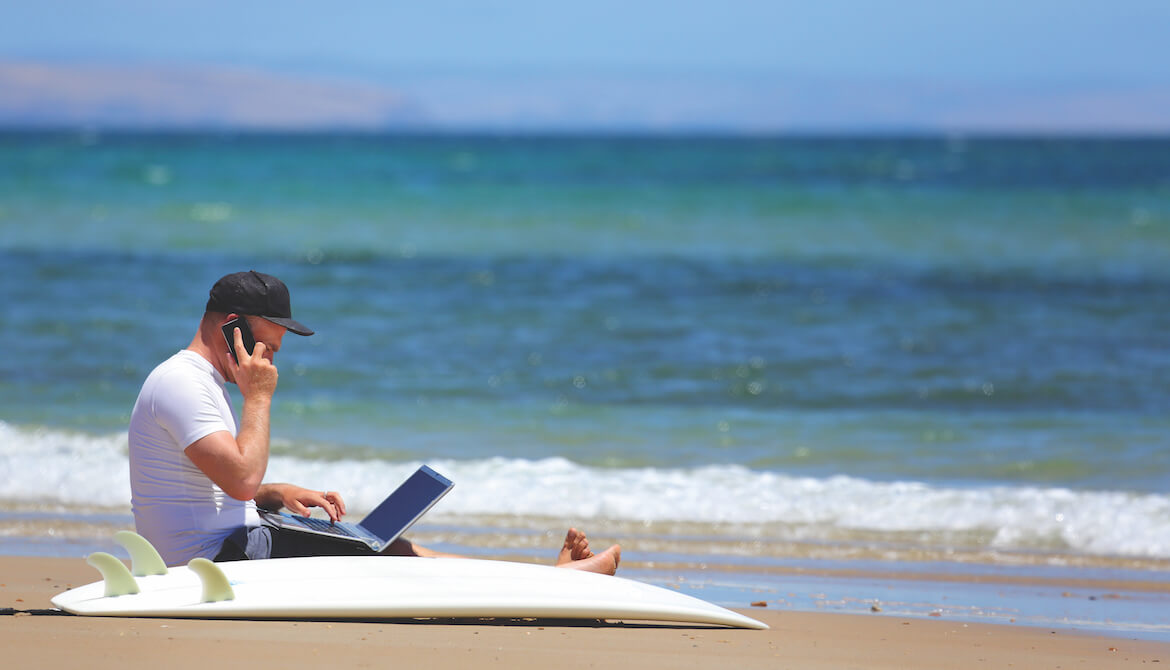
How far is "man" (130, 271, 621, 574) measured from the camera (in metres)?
4.16

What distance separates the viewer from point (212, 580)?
439 centimetres

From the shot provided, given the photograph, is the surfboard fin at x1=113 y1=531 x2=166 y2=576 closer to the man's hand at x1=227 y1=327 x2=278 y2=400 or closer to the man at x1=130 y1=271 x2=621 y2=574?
the man at x1=130 y1=271 x2=621 y2=574

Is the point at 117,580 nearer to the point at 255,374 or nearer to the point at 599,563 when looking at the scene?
the point at 255,374

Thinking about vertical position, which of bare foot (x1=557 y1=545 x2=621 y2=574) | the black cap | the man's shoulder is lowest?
bare foot (x1=557 y1=545 x2=621 y2=574)

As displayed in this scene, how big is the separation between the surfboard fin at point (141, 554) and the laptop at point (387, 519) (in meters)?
0.39

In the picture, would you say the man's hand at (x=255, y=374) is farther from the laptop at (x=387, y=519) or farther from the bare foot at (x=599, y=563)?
the bare foot at (x=599, y=563)

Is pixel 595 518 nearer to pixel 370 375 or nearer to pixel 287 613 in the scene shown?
pixel 287 613

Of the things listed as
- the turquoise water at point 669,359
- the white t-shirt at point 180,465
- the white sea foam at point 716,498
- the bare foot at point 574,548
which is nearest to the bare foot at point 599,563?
the bare foot at point 574,548

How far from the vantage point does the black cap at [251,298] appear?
4.26m

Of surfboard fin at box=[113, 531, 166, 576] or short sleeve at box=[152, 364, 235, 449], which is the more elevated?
short sleeve at box=[152, 364, 235, 449]

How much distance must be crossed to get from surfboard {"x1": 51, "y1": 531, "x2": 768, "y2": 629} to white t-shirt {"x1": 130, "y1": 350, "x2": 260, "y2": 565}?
108 millimetres

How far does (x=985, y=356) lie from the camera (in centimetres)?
1324

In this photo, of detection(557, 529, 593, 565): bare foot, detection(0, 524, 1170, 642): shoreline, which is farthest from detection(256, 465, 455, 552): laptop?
detection(0, 524, 1170, 642): shoreline

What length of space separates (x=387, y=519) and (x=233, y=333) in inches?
34.5
